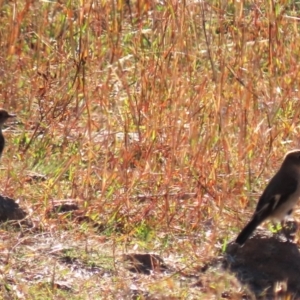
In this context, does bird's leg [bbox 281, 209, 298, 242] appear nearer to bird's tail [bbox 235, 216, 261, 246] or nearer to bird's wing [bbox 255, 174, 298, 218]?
bird's wing [bbox 255, 174, 298, 218]

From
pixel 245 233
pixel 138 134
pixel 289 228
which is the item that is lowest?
pixel 289 228

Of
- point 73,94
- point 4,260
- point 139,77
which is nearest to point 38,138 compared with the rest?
point 73,94

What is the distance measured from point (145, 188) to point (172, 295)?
1.58 meters

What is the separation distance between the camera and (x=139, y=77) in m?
8.82

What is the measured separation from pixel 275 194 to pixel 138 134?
1.31m

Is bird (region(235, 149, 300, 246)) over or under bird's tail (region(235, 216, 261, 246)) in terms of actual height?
over

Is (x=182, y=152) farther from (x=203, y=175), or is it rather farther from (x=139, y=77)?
(x=139, y=77)

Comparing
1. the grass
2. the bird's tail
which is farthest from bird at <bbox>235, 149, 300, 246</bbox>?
the grass

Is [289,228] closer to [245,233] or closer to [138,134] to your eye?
[245,233]

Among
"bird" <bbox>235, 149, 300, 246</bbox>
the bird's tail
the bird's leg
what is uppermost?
"bird" <bbox>235, 149, 300, 246</bbox>

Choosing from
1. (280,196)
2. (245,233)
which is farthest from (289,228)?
(245,233)

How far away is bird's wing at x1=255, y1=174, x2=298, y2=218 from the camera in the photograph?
682 cm

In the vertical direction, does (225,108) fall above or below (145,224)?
above

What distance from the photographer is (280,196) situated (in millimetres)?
7055
